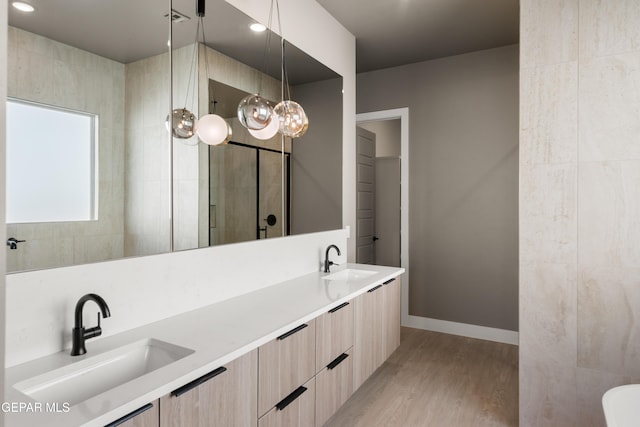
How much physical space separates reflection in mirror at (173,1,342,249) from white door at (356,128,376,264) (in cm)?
138

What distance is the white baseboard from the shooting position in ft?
12.0

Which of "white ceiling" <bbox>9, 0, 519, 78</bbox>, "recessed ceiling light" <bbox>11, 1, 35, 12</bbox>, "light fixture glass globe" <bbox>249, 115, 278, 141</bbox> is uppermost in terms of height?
"white ceiling" <bbox>9, 0, 519, 78</bbox>

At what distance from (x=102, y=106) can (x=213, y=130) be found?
61 centimetres

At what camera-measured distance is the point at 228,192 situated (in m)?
2.09

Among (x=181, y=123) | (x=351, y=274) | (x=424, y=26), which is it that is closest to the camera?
(x=181, y=123)

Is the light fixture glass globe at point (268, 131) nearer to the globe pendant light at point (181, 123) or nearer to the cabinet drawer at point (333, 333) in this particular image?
the globe pendant light at point (181, 123)

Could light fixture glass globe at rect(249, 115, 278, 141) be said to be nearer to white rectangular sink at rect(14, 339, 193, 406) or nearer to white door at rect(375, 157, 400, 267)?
white rectangular sink at rect(14, 339, 193, 406)

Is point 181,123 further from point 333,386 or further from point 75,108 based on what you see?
point 333,386

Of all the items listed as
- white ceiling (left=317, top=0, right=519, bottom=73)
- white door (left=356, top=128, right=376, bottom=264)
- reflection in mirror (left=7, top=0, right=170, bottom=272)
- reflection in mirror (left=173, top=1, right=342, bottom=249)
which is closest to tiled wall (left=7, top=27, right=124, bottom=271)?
reflection in mirror (left=7, top=0, right=170, bottom=272)

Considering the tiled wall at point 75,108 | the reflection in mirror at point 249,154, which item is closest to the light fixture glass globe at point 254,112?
the reflection in mirror at point 249,154

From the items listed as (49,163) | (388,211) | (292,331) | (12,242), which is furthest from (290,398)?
(388,211)

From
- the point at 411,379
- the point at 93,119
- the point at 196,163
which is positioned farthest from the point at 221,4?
the point at 411,379

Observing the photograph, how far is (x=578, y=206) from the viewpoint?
2072 mm

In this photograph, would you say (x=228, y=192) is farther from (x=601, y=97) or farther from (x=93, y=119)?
(x=601, y=97)
